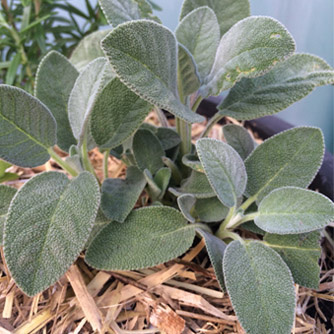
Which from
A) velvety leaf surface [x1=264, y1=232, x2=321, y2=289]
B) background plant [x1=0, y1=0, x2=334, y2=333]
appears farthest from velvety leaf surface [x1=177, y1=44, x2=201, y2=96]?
velvety leaf surface [x1=264, y1=232, x2=321, y2=289]

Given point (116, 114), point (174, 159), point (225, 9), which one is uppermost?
point (225, 9)

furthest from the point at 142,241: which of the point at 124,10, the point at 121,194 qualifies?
the point at 124,10

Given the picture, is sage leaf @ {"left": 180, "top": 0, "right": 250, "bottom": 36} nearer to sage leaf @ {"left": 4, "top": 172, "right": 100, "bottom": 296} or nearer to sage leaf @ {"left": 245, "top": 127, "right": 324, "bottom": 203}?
sage leaf @ {"left": 245, "top": 127, "right": 324, "bottom": 203}

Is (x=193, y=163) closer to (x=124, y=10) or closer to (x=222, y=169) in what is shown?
(x=222, y=169)

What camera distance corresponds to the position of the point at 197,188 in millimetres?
522

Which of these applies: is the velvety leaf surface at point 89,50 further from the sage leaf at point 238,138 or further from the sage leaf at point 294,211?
the sage leaf at point 294,211

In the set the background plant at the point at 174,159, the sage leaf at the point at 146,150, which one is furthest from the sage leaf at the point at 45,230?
the sage leaf at the point at 146,150

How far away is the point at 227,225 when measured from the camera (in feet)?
1.76

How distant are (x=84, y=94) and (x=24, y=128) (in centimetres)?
8

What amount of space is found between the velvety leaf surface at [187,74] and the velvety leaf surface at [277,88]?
0.07 m

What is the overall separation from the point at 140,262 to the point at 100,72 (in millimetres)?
232

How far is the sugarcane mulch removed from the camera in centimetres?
49

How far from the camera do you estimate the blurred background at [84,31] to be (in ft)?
2.61

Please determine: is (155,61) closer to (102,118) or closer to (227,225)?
(102,118)
